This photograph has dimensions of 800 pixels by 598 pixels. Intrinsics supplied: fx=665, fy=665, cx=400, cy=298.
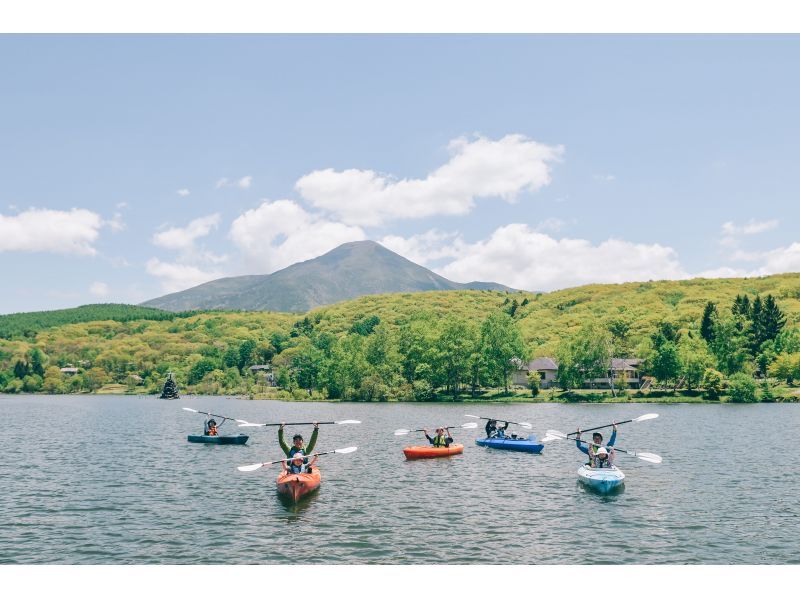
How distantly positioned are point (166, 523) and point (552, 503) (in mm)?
18936

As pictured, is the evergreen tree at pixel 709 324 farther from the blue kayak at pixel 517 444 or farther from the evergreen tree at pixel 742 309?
the blue kayak at pixel 517 444

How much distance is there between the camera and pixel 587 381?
146 metres

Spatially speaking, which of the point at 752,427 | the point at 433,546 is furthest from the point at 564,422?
the point at 433,546

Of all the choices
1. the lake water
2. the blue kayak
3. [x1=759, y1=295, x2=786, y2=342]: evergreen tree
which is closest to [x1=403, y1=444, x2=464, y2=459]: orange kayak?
the lake water

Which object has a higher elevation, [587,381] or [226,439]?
[587,381]

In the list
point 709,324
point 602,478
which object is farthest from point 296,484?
point 709,324

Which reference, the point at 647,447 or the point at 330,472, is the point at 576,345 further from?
the point at 330,472

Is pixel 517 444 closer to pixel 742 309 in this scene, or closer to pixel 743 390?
pixel 743 390

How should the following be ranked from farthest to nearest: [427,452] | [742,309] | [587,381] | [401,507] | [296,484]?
[742,309] → [587,381] → [427,452] → [296,484] → [401,507]

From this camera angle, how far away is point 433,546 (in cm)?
2606

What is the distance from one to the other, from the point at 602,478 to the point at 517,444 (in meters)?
19.4

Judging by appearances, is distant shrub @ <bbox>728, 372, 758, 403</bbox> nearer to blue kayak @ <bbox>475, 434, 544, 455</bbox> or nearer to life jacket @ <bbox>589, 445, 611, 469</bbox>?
blue kayak @ <bbox>475, 434, 544, 455</bbox>

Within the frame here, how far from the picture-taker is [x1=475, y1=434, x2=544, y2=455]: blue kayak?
55000 millimetres

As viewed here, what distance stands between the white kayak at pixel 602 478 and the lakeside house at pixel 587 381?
110m
